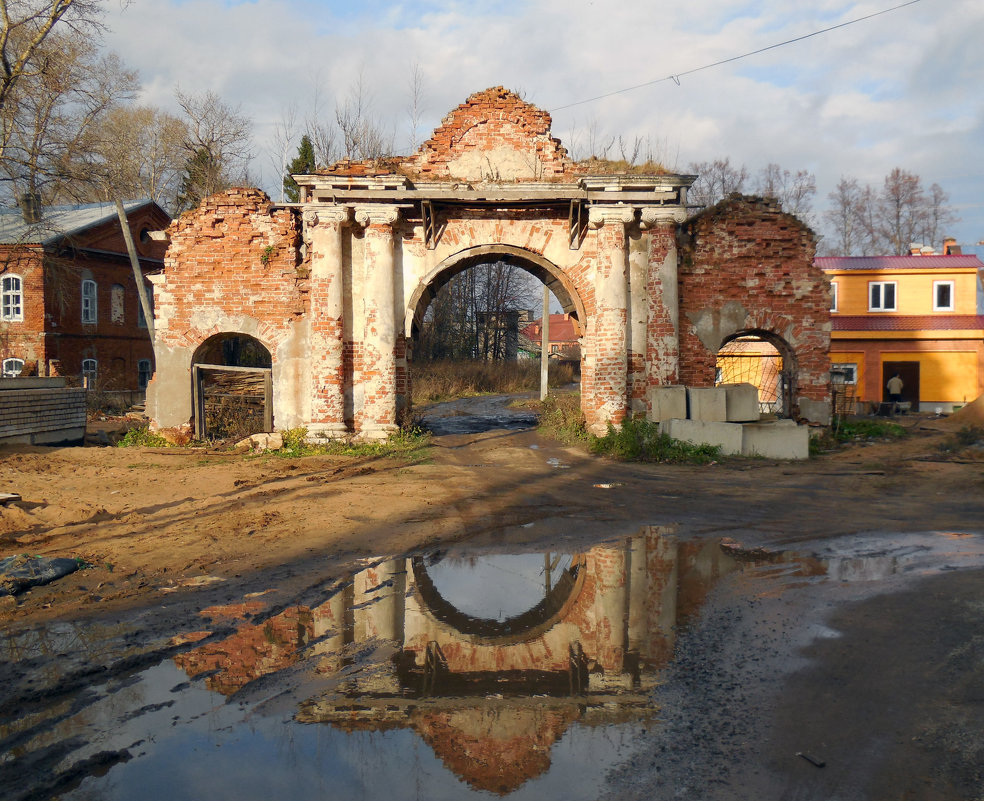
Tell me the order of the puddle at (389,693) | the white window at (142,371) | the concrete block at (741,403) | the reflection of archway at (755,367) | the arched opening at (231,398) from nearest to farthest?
the puddle at (389,693)
the concrete block at (741,403)
the arched opening at (231,398)
the reflection of archway at (755,367)
the white window at (142,371)

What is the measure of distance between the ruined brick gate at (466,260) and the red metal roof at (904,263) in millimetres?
14056

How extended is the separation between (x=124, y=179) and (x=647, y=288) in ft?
92.7

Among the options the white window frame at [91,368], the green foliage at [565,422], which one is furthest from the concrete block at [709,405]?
the white window frame at [91,368]

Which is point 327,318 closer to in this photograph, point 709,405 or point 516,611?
point 709,405

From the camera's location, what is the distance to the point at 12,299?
29.0 meters

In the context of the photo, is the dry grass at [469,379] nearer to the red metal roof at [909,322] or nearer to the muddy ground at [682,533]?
the red metal roof at [909,322]

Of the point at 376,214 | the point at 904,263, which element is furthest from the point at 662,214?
the point at 904,263

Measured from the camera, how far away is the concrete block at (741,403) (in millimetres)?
13523

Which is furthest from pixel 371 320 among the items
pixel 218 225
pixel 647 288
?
pixel 647 288

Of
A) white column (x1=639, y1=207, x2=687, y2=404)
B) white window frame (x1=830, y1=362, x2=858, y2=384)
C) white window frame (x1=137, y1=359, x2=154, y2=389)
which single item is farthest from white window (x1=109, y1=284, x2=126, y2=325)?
white window frame (x1=830, y1=362, x2=858, y2=384)

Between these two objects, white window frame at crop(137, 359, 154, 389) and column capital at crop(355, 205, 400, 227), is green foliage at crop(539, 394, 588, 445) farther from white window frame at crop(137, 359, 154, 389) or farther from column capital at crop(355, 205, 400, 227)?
white window frame at crop(137, 359, 154, 389)

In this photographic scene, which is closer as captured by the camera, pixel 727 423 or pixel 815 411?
pixel 727 423

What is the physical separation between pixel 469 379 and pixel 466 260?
70.4ft

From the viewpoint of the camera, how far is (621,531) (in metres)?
8.22
